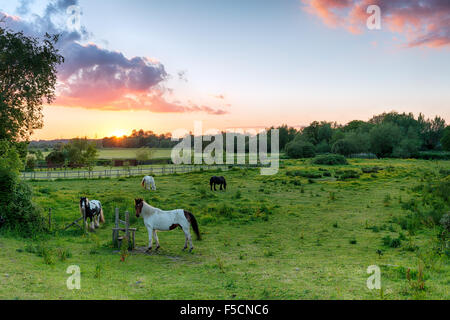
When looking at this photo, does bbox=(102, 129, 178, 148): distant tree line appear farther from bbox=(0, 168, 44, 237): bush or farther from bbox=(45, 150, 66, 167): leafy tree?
bbox=(0, 168, 44, 237): bush

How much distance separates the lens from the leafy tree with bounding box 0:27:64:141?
49.0 feet

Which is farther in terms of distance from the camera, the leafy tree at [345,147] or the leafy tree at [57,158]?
the leafy tree at [345,147]

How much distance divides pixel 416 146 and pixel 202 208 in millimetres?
96884

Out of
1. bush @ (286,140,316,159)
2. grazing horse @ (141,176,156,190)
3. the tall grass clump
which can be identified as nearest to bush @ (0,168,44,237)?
grazing horse @ (141,176,156,190)

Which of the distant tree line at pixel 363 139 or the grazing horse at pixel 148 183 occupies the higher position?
the distant tree line at pixel 363 139

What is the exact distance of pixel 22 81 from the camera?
50.7ft

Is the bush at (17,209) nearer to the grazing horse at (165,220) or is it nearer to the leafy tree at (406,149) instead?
the grazing horse at (165,220)

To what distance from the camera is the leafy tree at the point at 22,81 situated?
14930 mm

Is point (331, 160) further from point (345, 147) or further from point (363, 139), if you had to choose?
point (363, 139)

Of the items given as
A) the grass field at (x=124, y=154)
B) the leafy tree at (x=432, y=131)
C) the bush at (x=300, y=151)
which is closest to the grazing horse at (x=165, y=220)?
the grass field at (x=124, y=154)

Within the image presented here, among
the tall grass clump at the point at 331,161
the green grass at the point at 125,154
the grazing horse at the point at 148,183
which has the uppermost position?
the green grass at the point at 125,154

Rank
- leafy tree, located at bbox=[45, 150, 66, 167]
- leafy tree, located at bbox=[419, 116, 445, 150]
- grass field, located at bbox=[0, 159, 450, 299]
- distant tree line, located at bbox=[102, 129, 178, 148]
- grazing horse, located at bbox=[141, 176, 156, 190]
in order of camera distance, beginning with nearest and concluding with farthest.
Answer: grass field, located at bbox=[0, 159, 450, 299] < grazing horse, located at bbox=[141, 176, 156, 190] < leafy tree, located at bbox=[45, 150, 66, 167] < leafy tree, located at bbox=[419, 116, 445, 150] < distant tree line, located at bbox=[102, 129, 178, 148]

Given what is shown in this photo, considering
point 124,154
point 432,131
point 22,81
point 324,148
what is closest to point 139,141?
point 124,154
